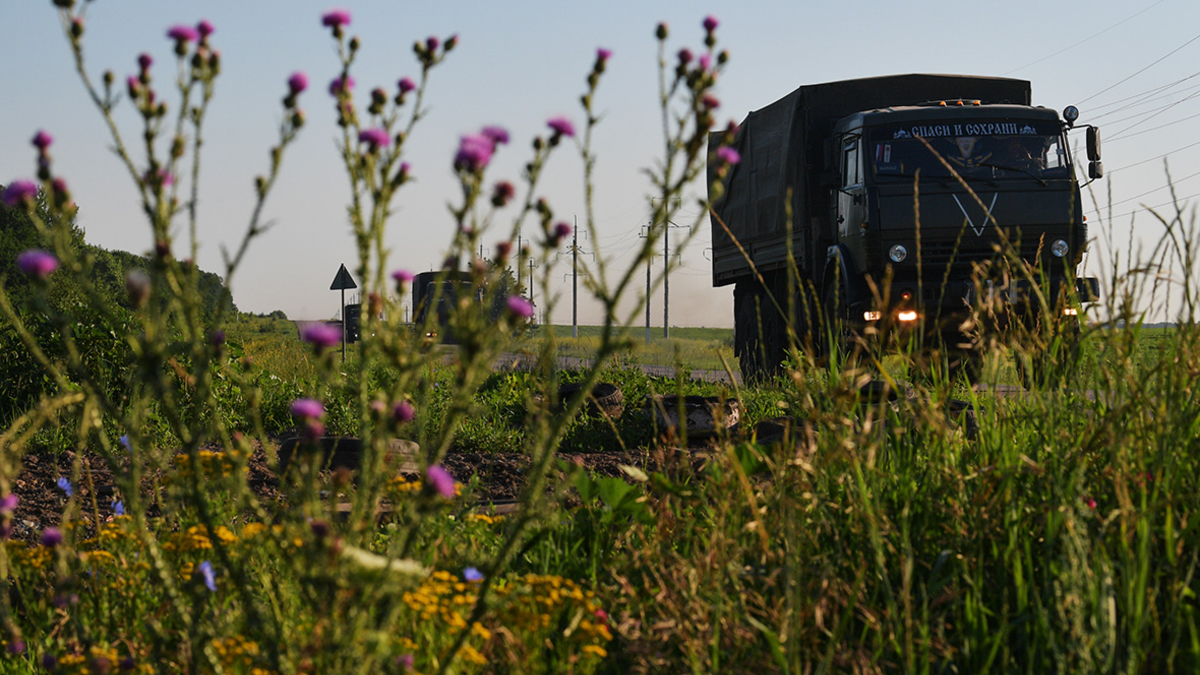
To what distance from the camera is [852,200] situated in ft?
31.3

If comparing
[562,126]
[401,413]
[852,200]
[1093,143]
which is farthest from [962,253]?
[401,413]

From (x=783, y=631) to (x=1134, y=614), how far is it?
2.54 feet

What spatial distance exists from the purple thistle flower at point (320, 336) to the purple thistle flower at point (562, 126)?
23.7 inches

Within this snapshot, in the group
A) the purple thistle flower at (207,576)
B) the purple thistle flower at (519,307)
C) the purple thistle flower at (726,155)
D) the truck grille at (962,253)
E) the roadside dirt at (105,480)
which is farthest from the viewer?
the truck grille at (962,253)

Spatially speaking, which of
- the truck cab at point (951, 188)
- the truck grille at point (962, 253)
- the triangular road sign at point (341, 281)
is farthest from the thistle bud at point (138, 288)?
the triangular road sign at point (341, 281)

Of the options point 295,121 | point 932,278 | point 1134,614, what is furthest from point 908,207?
point 295,121

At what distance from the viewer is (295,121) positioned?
1712 mm

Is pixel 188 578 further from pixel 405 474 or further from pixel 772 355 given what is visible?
pixel 772 355

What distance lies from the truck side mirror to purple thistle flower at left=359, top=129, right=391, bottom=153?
30.7 feet

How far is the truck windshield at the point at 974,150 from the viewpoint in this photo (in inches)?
360

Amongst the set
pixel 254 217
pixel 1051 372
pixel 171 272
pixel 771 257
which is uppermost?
pixel 771 257

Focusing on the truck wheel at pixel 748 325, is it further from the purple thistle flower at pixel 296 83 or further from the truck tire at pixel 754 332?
the purple thistle flower at pixel 296 83

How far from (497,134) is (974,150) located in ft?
28.3

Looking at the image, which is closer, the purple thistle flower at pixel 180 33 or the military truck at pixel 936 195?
the purple thistle flower at pixel 180 33
